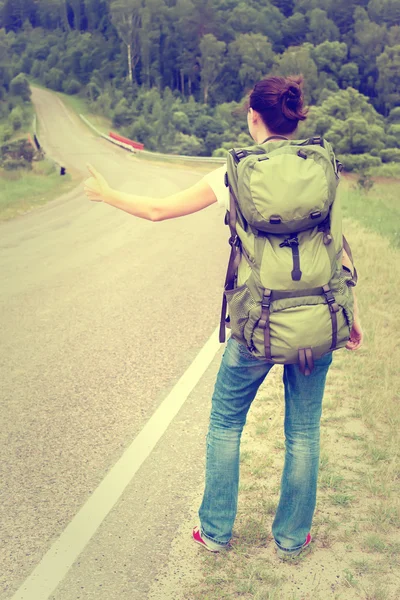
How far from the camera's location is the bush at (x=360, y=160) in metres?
48.2

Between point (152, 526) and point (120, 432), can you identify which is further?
point (120, 432)

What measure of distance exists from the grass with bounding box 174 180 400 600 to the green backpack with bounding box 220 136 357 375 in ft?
3.14

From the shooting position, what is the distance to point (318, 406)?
129 inches

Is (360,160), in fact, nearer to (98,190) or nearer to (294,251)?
(98,190)

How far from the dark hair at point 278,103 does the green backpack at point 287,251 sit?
3.4 inches

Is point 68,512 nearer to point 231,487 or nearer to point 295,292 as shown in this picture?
point 231,487

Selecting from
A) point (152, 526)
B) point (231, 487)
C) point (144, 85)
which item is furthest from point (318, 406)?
point (144, 85)

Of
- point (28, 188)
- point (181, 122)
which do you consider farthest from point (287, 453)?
point (181, 122)

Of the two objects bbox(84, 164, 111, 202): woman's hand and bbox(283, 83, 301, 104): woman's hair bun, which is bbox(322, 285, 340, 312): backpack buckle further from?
bbox(84, 164, 111, 202): woman's hand

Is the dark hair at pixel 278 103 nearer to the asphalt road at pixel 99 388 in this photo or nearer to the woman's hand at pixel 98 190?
the woman's hand at pixel 98 190

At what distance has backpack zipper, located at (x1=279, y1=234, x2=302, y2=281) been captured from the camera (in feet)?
9.04

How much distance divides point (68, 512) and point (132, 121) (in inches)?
2904

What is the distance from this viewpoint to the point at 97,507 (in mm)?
3729

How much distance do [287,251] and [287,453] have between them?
3.49 ft
